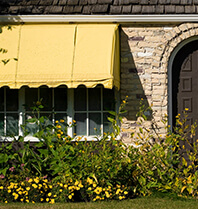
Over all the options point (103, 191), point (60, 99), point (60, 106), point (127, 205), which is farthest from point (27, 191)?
point (60, 99)

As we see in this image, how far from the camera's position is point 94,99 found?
31.6 ft

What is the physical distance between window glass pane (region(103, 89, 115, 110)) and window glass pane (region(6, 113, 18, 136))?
6.13 ft

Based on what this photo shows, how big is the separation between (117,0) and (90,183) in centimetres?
391

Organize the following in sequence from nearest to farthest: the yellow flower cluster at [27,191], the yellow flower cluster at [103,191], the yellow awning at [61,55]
Answer: 1. the yellow flower cluster at [103,191]
2. the yellow flower cluster at [27,191]
3. the yellow awning at [61,55]

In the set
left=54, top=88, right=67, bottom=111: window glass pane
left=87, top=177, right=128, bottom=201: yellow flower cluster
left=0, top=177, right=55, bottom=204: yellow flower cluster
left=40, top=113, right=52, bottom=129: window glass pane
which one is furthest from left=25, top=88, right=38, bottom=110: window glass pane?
left=87, top=177, right=128, bottom=201: yellow flower cluster

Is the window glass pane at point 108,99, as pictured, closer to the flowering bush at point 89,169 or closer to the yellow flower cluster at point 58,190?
the flowering bush at point 89,169

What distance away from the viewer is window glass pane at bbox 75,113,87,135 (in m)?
9.55

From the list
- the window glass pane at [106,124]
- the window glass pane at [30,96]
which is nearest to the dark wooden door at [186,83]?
the window glass pane at [106,124]

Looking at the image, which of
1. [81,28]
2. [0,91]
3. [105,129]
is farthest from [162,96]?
[0,91]

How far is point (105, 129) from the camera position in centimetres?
955

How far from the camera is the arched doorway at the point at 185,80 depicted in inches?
377

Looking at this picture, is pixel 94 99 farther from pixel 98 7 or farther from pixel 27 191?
pixel 27 191

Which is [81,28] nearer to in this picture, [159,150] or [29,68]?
[29,68]

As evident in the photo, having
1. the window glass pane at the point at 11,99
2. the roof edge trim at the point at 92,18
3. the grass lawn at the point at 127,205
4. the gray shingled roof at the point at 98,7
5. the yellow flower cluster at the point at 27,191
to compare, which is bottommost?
the grass lawn at the point at 127,205
